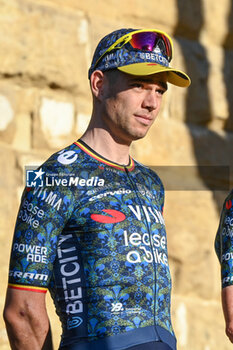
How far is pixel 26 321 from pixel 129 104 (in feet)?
2.57

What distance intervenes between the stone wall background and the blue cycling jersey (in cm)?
150

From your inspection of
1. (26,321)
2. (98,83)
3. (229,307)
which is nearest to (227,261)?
(229,307)

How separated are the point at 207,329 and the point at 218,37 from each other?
1774 millimetres

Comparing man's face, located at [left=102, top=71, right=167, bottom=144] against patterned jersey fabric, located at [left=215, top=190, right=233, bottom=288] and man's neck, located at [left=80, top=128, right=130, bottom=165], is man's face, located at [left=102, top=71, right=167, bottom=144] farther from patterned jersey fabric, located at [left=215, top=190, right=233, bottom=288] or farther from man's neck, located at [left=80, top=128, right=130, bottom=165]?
patterned jersey fabric, located at [left=215, top=190, right=233, bottom=288]

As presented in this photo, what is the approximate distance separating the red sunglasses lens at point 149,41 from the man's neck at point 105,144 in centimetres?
32

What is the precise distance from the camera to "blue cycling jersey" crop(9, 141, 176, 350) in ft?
8.70

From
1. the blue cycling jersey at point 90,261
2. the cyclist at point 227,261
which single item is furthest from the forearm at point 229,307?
the blue cycling jersey at point 90,261

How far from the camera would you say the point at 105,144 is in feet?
9.68

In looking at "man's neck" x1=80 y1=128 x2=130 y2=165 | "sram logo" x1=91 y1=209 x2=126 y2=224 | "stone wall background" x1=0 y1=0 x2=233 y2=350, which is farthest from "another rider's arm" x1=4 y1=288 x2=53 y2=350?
"stone wall background" x1=0 y1=0 x2=233 y2=350

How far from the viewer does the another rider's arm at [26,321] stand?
2.65m

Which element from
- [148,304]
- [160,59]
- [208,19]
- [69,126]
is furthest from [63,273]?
[208,19]

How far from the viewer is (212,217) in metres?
5.11

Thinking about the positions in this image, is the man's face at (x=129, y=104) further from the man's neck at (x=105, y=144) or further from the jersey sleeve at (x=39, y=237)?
the jersey sleeve at (x=39, y=237)

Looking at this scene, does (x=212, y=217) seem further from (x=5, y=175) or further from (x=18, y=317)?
(x=18, y=317)
